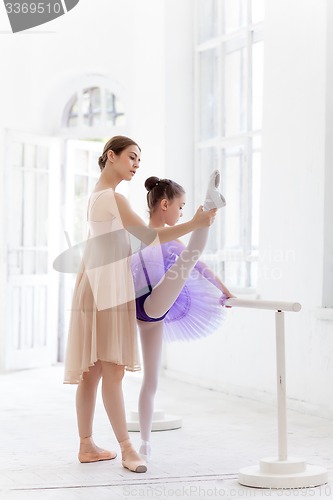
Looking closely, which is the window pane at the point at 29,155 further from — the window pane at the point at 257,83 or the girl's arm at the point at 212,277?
the girl's arm at the point at 212,277

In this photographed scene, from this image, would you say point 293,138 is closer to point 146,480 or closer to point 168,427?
point 168,427

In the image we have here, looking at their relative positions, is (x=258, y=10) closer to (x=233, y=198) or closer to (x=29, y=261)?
(x=233, y=198)

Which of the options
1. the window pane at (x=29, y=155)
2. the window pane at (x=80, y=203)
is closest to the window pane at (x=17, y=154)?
the window pane at (x=29, y=155)

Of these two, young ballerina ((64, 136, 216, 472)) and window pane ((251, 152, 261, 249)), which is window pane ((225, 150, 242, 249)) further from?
young ballerina ((64, 136, 216, 472))

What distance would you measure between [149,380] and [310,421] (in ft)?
4.62

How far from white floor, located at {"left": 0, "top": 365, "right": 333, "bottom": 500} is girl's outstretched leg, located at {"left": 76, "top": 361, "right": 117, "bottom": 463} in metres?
0.06

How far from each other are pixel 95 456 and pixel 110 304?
695 millimetres

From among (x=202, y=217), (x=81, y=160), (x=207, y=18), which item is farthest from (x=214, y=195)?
(x=81, y=160)

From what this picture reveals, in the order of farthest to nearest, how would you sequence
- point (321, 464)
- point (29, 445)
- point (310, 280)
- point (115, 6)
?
point (115, 6) < point (310, 280) < point (29, 445) < point (321, 464)

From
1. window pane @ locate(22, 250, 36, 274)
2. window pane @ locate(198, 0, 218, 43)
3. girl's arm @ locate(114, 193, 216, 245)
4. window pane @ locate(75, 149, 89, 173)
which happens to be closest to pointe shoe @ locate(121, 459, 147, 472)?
girl's arm @ locate(114, 193, 216, 245)

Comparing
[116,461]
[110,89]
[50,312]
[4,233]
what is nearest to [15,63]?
[110,89]

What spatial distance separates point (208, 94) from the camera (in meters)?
6.79

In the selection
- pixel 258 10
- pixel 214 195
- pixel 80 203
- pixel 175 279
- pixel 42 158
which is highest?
pixel 258 10

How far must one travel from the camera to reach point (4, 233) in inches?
298
